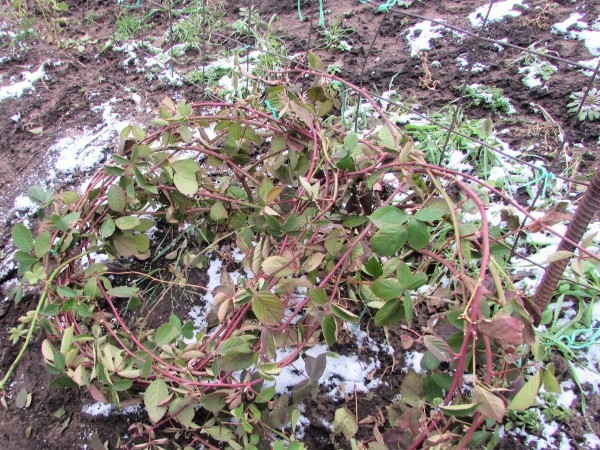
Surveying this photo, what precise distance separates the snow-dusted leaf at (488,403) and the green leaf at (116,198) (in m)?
1.05

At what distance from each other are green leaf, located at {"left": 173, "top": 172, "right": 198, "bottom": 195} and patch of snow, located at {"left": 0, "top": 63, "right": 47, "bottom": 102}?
1.95 metres

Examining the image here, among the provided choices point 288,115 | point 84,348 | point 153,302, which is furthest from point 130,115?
point 84,348

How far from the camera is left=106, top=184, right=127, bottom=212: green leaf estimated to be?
4.72 feet

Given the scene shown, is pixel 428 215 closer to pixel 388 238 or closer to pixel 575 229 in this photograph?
pixel 388 238

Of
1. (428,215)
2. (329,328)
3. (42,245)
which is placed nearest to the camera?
(428,215)

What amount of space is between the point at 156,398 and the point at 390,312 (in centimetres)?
57

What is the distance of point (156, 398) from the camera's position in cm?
116

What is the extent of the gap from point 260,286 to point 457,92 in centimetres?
184

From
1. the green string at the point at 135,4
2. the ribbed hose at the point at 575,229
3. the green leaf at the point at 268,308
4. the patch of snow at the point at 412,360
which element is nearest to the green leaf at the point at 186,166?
the green leaf at the point at 268,308

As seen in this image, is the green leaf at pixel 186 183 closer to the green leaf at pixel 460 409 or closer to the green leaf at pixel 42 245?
the green leaf at pixel 42 245

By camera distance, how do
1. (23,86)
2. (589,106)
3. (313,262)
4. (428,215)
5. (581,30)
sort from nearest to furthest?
(428,215) → (313,262) → (589,106) → (581,30) → (23,86)

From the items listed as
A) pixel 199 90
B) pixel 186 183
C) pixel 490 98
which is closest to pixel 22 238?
pixel 186 183

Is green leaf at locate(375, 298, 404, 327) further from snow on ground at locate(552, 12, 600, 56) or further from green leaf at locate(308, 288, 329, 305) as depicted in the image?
snow on ground at locate(552, 12, 600, 56)

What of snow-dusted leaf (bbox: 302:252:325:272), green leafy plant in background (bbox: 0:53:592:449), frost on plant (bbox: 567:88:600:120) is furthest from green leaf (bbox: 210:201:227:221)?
frost on plant (bbox: 567:88:600:120)
